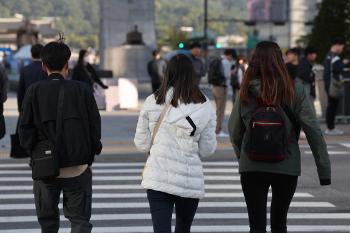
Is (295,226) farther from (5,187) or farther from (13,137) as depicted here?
(5,187)

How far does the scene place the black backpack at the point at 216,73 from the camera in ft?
73.6

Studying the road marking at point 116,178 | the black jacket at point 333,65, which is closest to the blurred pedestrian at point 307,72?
the black jacket at point 333,65

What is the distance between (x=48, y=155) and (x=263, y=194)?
1415 mm

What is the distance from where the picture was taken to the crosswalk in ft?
36.9

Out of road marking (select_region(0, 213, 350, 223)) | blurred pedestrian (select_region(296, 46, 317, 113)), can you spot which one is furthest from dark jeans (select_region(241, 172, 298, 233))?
blurred pedestrian (select_region(296, 46, 317, 113))

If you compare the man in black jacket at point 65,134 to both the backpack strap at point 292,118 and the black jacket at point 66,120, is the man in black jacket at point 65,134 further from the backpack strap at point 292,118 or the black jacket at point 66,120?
the backpack strap at point 292,118

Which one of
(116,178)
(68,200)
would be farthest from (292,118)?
(116,178)

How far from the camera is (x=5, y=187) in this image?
1479 centimetres

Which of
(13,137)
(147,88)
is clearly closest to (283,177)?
(13,137)

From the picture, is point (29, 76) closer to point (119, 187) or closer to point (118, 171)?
point (119, 187)

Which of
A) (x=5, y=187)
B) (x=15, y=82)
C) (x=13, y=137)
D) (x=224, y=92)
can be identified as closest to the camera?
(x=13, y=137)

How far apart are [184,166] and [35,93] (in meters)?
1.09

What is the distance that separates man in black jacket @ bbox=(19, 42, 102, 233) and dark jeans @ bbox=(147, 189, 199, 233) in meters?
0.48

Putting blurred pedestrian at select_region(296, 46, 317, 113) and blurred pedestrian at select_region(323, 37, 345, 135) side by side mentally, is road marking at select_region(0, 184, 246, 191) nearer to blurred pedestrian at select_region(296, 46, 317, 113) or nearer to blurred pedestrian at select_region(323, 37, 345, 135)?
blurred pedestrian at select_region(296, 46, 317, 113)
